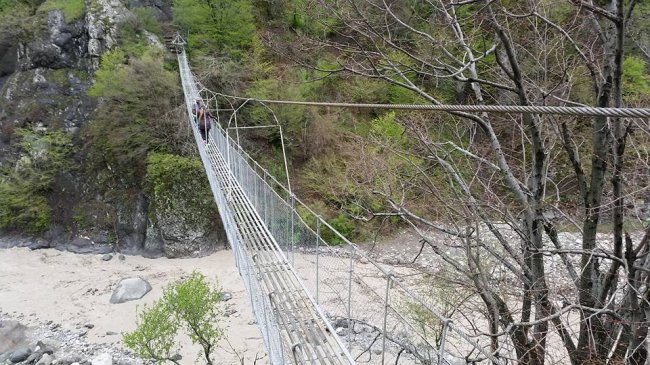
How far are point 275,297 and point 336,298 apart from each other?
10.4 feet

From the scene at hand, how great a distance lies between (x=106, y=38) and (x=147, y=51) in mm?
2618

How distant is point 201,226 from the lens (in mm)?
11188

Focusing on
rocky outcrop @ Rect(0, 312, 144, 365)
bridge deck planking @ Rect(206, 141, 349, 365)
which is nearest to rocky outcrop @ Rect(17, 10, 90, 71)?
rocky outcrop @ Rect(0, 312, 144, 365)

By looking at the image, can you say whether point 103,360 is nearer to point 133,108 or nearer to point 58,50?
point 133,108

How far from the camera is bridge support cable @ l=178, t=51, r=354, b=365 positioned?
3084 millimetres

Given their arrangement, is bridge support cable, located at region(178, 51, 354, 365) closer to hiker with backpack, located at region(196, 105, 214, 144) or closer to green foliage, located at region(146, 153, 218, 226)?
hiker with backpack, located at region(196, 105, 214, 144)

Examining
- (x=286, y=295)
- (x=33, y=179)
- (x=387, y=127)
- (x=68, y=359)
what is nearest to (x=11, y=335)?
(x=68, y=359)

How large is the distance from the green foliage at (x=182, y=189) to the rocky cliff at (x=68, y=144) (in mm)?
232

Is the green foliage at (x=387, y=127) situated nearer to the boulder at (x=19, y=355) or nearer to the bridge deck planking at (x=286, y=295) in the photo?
the bridge deck planking at (x=286, y=295)

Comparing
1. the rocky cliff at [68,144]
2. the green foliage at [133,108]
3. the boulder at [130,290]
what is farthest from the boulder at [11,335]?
the green foliage at [133,108]

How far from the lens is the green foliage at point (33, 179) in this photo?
1162 centimetres

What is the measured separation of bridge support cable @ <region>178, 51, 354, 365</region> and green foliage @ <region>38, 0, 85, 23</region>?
485 inches

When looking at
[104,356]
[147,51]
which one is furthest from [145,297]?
[147,51]

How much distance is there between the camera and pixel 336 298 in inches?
276
